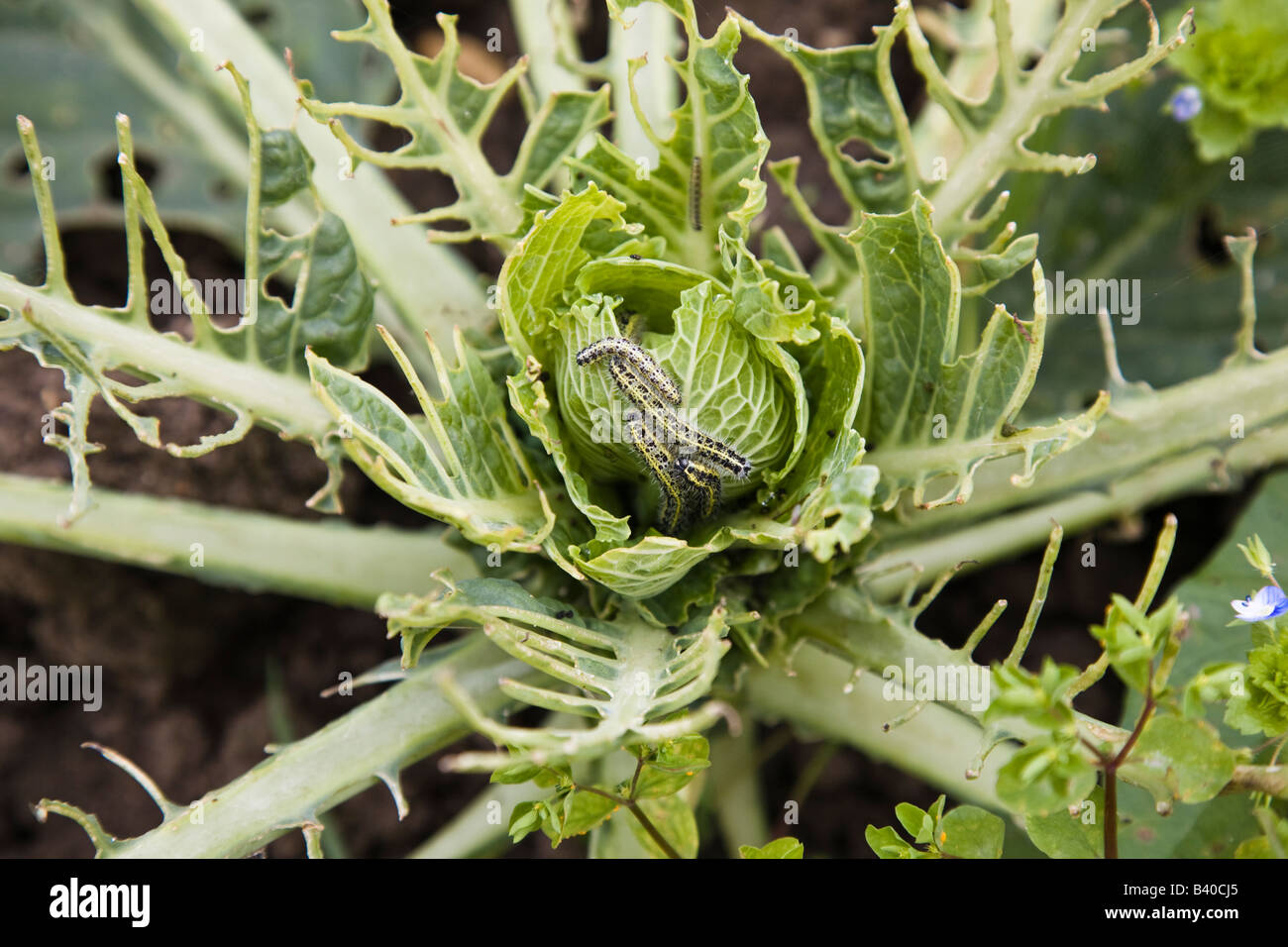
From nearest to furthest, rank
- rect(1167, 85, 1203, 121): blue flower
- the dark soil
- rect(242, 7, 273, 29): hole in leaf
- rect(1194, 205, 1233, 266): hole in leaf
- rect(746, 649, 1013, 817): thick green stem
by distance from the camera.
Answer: rect(746, 649, 1013, 817): thick green stem < rect(1167, 85, 1203, 121): blue flower < the dark soil < rect(1194, 205, 1233, 266): hole in leaf < rect(242, 7, 273, 29): hole in leaf

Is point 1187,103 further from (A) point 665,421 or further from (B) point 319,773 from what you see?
(B) point 319,773

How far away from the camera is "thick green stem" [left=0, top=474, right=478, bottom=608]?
6.72ft

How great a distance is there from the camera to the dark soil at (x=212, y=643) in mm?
2625

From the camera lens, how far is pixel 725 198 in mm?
1871

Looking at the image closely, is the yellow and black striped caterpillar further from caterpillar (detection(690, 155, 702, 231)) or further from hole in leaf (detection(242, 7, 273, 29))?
hole in leaf (detection(242, 7, 273, 29))

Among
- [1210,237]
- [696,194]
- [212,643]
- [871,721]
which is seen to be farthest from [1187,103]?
[212,643]

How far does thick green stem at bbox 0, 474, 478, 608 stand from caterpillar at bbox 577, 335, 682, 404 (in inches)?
24.6

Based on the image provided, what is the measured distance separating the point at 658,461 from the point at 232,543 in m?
1.04

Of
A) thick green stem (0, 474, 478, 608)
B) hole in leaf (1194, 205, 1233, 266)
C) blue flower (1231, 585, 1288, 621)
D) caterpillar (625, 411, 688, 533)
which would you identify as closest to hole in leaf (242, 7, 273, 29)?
thick green stem (0, 474, 478, 608)

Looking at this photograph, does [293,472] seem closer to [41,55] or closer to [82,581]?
[82,581]

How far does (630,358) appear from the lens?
63.2 inches

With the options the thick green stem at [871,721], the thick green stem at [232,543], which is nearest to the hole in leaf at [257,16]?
the thick green stem at [232,543]
